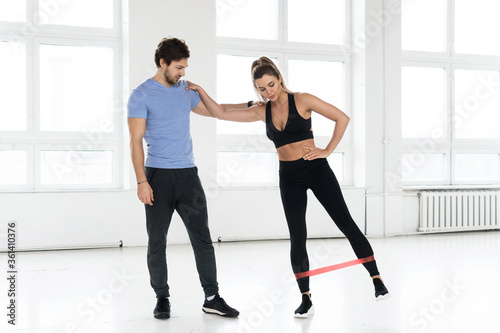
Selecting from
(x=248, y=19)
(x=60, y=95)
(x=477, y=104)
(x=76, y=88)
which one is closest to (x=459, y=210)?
(x=477, y=104)

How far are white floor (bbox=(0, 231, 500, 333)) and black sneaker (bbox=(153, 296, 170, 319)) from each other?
4cm

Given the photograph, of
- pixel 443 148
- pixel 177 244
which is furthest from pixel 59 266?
pixel 443 148

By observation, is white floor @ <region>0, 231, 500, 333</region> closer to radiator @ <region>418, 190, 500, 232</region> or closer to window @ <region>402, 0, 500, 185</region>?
radiator @ <region>418, 190, 500, 232</region>

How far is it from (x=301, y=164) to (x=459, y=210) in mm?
4109

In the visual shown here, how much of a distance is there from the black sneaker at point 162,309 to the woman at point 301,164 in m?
0.66

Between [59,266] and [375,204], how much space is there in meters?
3.34

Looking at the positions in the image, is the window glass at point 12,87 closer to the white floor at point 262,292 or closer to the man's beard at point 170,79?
the white floor at point 262,292

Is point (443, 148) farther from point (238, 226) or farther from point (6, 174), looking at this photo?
point (6, 174)

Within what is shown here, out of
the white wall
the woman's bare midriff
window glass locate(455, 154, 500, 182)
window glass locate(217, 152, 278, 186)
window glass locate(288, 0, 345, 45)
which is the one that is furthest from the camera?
window glass locate(455, 154, 500, 182)

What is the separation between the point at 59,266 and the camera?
4.18 meters

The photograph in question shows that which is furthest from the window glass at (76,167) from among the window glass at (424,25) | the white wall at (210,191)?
the window glass at (424,25)

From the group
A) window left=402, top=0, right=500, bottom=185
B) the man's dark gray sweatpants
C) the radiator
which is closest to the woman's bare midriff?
the man's dark gray sweatpants

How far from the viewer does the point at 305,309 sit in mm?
2752

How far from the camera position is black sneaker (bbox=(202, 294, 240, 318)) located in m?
2.74
